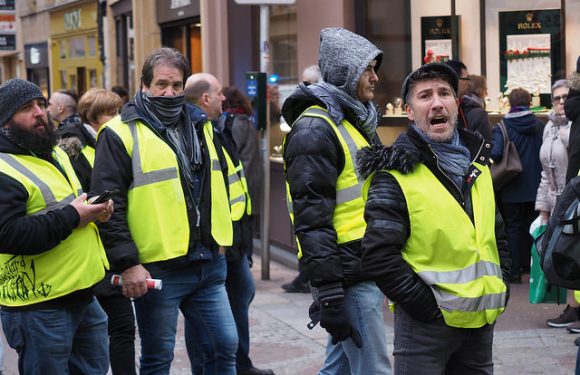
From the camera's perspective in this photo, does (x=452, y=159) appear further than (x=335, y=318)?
No

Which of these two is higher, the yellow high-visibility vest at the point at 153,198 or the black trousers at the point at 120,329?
the yellow high-visibility vest at the point at 153,198

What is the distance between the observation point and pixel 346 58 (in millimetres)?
4586

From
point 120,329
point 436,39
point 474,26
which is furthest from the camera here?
point 436,39

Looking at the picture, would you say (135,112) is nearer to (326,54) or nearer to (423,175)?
(326,54)

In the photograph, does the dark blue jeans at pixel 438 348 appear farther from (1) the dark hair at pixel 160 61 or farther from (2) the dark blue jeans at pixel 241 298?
(2) the dark blue jeans at pixel 241 298

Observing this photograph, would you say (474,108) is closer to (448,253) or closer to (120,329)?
(120,329)

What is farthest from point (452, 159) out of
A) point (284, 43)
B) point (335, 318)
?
point (284, 43)

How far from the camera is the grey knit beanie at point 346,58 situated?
457 centimetres

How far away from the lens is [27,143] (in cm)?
477

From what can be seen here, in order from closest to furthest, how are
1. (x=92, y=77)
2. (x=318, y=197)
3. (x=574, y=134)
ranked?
1. (x=318, y=197)
2. (x=574, y=134)
3. (x=92, y=77)

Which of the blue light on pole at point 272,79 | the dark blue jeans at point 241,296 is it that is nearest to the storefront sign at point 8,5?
the blue light on pole at point 272,79

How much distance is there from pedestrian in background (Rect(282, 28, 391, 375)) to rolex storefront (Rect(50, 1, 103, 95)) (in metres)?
20.0

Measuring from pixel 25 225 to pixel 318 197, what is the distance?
4.11ft

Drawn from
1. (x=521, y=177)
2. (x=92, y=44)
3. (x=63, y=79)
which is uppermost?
(x=92, y=44)
